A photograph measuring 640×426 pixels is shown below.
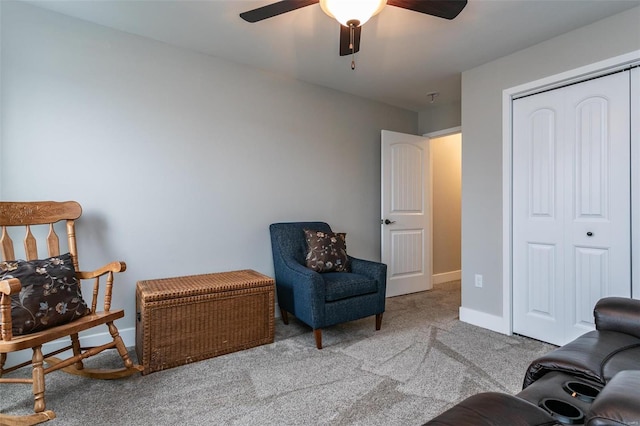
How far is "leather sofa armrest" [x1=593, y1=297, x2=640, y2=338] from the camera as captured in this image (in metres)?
1.34

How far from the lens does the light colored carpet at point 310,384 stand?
5.31ft

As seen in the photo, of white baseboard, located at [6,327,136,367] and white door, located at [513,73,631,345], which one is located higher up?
white door, located at [513,73,631,345]

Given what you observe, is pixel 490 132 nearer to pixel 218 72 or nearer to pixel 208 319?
pixel 218 72

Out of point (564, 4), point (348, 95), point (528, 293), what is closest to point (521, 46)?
point (564, 4)

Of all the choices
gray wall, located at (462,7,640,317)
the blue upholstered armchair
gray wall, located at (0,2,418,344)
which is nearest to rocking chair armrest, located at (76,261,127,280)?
gray wall, located at (0,2,418,344)

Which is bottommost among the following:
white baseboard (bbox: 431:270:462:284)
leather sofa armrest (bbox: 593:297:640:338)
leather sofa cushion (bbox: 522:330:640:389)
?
white baseboard (bbox: 431:270:462:284)

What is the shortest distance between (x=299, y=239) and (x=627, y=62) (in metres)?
2.67

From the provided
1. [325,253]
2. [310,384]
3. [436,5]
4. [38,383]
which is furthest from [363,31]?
[38,383]

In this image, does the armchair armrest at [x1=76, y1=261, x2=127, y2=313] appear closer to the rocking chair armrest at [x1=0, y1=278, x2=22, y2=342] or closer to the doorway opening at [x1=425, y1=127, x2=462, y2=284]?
the rocking chair armrest at [x1=0, y1=278, x2=22, y2=342]

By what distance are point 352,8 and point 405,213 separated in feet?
8.86

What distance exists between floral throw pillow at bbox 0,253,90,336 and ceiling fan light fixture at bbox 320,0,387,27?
2033 millimetres

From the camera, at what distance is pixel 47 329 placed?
5.48ft

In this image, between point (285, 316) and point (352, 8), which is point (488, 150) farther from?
point (285, 316)

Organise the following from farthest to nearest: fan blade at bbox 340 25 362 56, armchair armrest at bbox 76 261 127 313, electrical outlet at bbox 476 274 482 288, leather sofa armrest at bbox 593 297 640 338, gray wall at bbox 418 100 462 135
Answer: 1. gray wall at bbox 418 100 462 135
2. electrical outlet at bbox 476 274 482 288
3. armchair armrest at bbox 76 261 127 313
4. fan blade at bbox 340 25 362 56
5. leather sofa armrest at bbox 593 297 640 338
